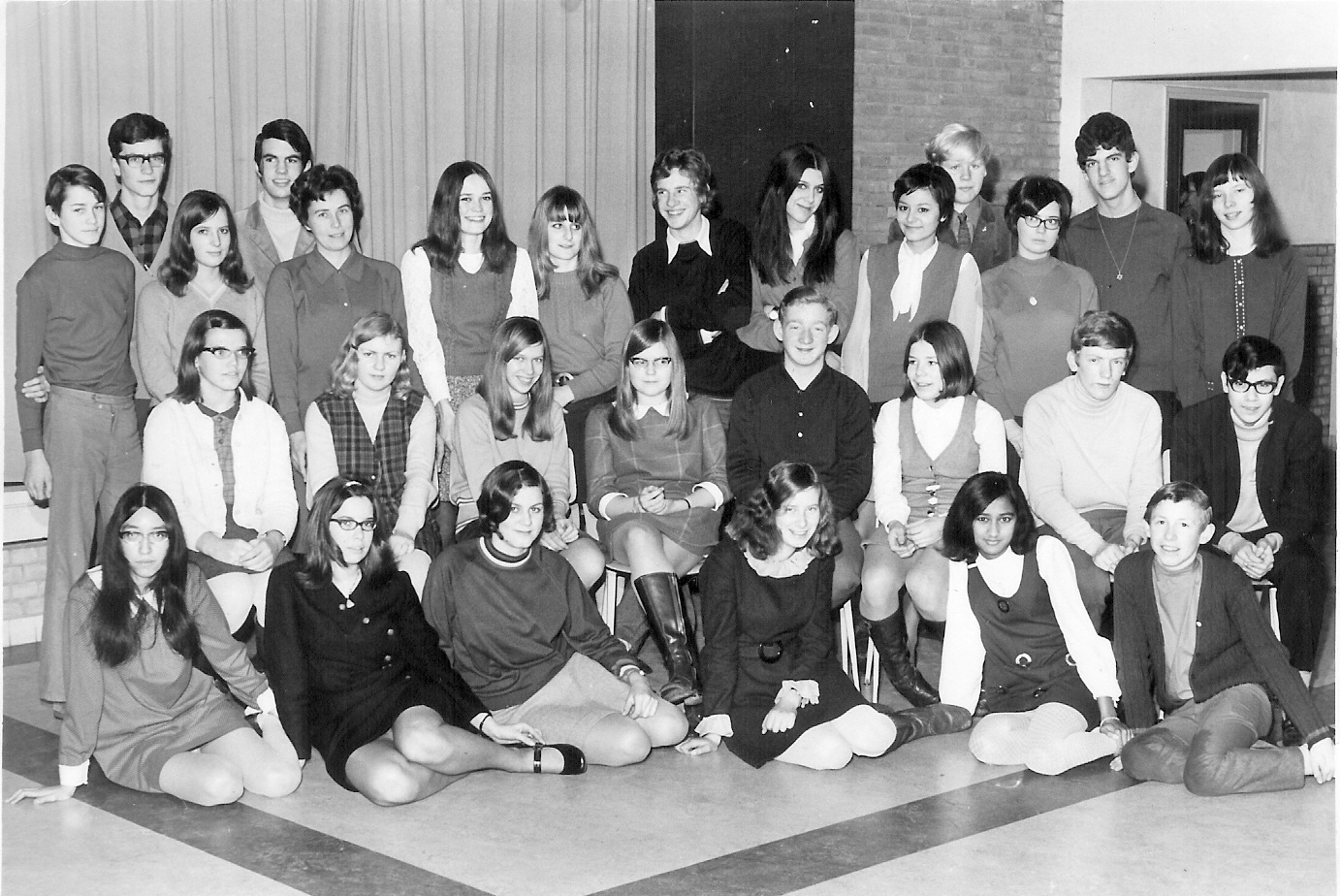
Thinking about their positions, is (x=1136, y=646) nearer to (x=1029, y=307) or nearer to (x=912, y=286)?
(x=1029, y=307)

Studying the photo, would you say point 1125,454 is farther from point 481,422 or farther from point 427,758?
point 427,758

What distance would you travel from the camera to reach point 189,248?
4.74 m

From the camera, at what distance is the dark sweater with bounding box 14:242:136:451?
4594mm

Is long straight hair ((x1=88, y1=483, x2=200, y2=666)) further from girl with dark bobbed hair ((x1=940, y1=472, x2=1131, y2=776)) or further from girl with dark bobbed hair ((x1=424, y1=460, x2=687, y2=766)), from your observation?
girl with dark bobbed hair ((x1=940, y1=472, x2=1131, y2=776))

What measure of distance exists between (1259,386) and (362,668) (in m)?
2.63

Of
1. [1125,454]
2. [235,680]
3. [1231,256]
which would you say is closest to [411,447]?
[235,680]

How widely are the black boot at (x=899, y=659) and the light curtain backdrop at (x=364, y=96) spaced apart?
2768 millimetres

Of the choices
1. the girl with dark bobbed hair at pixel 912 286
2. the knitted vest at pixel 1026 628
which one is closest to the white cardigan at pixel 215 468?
the girl with dark bobbed hair at pixel 912 286

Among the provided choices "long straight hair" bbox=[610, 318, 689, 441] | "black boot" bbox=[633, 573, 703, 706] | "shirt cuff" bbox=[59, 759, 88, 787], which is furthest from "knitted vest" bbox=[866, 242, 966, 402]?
"shirt cuff" bbox=[59, 759, 88, 787]

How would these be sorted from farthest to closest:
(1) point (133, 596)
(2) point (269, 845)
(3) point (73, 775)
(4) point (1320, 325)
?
(4) point (1320, 325)
(1) point (133, 596)
(3) point (73, 775)
(2) point (269, 845)

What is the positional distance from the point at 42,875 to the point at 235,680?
79cm

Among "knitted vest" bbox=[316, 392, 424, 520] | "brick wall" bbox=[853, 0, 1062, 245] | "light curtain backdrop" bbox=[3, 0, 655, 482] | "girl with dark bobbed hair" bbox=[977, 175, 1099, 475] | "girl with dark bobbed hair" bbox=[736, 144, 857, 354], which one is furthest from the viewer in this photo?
"brick wall" bbox=[853, 0, 1062, 245]

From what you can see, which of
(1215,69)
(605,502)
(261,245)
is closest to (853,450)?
(605,502)

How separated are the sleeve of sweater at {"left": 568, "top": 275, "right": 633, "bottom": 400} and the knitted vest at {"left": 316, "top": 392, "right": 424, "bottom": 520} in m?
0.65
